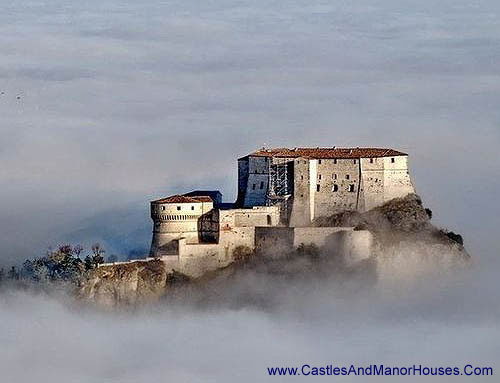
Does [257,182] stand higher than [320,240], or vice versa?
[257,182]

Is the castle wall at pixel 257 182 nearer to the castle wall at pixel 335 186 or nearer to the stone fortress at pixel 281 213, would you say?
the stone fortress at pixel 281 213

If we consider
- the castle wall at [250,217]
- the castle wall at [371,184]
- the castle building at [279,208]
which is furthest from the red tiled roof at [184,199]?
the castle wall at [371,184]

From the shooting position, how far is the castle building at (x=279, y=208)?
171 meters

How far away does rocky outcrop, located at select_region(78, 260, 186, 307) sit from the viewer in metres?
171

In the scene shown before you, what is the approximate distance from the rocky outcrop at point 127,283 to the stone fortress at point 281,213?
0.90m

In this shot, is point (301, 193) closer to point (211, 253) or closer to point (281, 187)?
point (281, 187)

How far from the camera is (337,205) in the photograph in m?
172

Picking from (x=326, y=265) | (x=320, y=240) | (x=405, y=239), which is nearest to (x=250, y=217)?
(x=320, y=240)

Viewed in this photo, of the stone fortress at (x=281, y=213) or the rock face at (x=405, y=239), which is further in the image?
the rock face at (x=405, y=239)

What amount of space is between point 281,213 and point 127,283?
37.2ft

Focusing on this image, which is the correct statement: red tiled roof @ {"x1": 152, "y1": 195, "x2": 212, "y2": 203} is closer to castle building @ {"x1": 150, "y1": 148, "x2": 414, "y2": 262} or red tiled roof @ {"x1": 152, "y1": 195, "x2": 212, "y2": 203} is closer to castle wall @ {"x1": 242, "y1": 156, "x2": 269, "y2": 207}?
castle building @ {"x1": 150, "y1": 148, "x2": 414, "y2": 262}

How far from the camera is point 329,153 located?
174 meters

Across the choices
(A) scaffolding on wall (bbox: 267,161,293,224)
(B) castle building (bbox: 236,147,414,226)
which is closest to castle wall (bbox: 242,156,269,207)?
(B) castle building (bbox: 236,147,414,226)

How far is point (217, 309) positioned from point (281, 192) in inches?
357
